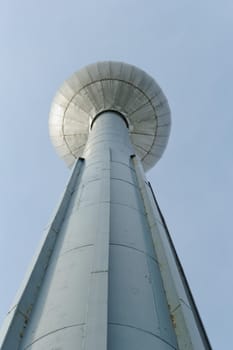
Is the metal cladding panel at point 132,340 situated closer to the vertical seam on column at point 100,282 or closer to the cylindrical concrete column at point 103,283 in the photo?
the cylindrical concrete column at point 103,283

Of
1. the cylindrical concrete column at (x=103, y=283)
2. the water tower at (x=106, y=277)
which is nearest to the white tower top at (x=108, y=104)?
the water tower at (x=106, y=277)

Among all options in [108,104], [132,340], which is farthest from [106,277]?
[108,104]

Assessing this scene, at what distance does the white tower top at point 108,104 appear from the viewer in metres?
19.8

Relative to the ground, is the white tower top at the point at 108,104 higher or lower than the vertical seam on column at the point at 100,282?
higher

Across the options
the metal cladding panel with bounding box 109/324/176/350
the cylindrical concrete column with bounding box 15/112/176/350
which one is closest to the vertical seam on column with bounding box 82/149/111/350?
the cylindrical concrete column with bounding box 15/112/176/350

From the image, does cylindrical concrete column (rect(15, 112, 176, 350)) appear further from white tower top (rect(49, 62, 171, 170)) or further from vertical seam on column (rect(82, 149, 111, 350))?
white tower top (rect(49, 62, 171, 170))

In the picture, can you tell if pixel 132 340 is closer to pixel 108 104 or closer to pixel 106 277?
pixel 106 277

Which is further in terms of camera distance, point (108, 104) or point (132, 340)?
point (108, 104)

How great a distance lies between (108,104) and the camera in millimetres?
19250

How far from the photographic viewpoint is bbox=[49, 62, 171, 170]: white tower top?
64.8ft

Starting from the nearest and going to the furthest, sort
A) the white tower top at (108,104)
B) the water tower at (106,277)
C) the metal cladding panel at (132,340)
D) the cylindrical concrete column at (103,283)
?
the metal cladding panel at (132,340), the cylindrical concrete column at (103,283), the water tower at (106,277), the white tower top at (108,104)

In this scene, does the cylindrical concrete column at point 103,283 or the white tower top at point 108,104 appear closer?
the cylindrical concrete column at point 103,283

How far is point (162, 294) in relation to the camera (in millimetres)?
6234

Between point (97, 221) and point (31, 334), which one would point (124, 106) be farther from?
point (31, 334)
